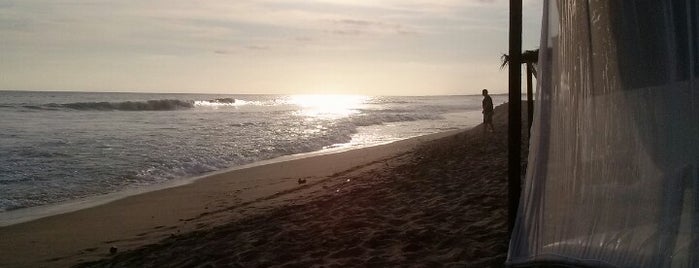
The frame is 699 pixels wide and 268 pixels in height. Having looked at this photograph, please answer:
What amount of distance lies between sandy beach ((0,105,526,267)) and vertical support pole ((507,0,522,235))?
52cm

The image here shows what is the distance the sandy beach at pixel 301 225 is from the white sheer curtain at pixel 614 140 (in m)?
0.92

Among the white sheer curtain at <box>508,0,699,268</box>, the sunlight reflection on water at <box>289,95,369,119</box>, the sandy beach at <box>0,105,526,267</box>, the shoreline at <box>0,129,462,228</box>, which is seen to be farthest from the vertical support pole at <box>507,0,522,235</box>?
the sunlight reflection on water at <box>289,95,369,119</box>

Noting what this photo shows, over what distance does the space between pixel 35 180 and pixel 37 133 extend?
12.5 metres

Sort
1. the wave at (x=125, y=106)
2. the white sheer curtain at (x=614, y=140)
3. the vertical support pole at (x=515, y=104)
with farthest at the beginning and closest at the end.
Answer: the wave at (x=125, y=106)
the vertical support pole at (x=515, y=104)
the white sheer curtain at (x=614, y=140)

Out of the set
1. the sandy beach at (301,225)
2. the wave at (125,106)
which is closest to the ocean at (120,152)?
the sandy beach at (301,225)

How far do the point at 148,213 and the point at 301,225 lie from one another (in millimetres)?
3914

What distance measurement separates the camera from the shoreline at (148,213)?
847cm

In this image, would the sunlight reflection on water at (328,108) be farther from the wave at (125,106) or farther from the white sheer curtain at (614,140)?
the white sheer curtain at (614,140)

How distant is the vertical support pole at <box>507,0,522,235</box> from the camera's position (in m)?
4.93

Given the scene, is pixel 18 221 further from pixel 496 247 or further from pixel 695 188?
pixel 695 188

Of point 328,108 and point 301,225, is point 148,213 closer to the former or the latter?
point 301,225

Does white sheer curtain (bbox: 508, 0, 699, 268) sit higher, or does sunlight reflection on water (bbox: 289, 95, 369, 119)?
white sheer curtain (bbox: 508, 0, 699, 268)

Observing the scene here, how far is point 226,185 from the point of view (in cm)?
1398

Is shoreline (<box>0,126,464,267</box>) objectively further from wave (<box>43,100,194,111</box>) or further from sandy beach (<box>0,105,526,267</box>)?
wave (<box>43,100,194,111</box>)
